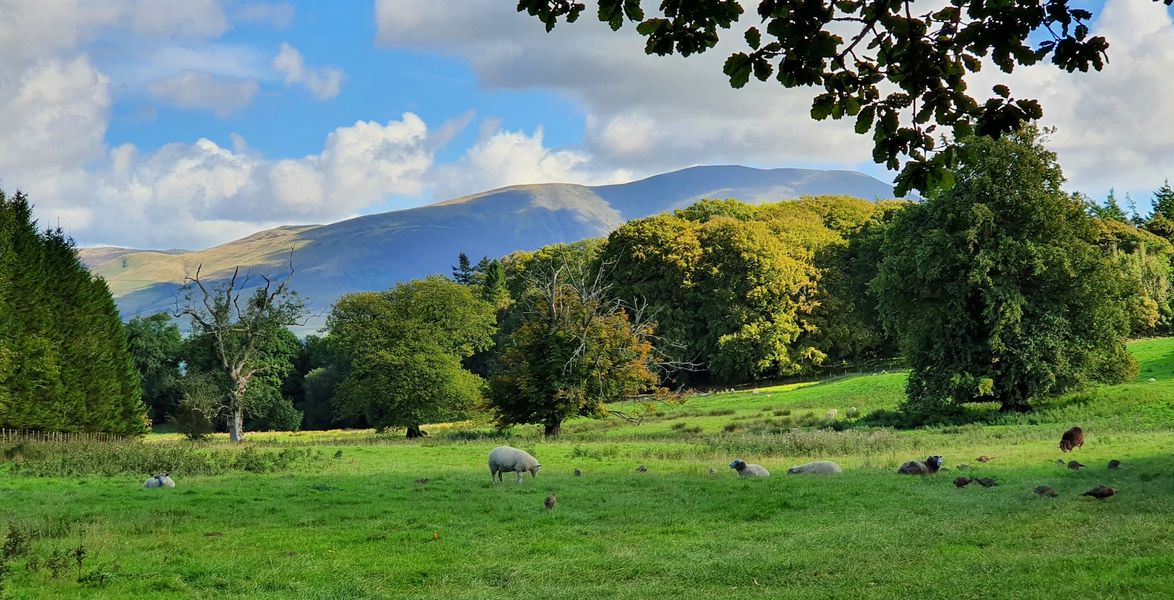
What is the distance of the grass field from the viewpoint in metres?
9.98

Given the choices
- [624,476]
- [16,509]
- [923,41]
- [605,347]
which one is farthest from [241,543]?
[605,347]

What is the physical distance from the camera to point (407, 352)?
52938 mm

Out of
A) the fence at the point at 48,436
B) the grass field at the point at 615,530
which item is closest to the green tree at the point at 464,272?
the fence at the point at 48,436

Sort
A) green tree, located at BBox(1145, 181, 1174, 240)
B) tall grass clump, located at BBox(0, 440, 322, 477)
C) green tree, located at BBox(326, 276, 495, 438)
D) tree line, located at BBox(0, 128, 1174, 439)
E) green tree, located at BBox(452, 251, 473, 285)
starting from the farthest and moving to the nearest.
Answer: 1. green tree, located at BBox(452, 251, 473, 285)
2. green tree, located at BBox(1145, 181, 1174, 240)
3. green tree, located at BBox(326, 276, 495, 438)
4. tree line, located at BBox(0, 128, 1174, 439)
5. tall grass clump, located at BBox(0, 440, 322, 477)

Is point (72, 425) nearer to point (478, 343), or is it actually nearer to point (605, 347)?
point (605, 347)

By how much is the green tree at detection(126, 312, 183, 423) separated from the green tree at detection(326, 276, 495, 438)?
36.6 meters

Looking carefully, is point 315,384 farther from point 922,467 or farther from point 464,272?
point 922,467

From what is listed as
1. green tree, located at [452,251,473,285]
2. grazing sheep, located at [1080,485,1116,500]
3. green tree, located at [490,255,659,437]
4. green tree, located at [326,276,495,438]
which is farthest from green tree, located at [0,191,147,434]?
green tree, located at [452,251,473,285]

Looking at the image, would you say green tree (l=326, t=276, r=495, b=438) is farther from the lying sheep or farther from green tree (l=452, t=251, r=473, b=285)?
green tree (l=452, t=251, r=473, b=285)

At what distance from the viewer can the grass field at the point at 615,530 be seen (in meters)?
9.98

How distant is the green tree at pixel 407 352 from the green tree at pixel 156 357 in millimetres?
36624

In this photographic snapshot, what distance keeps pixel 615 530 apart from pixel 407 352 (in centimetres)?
4037

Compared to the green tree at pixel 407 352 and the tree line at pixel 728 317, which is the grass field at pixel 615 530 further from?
the green tree at pixel 407 352

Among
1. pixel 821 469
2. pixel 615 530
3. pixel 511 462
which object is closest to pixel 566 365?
pixel 511 462
